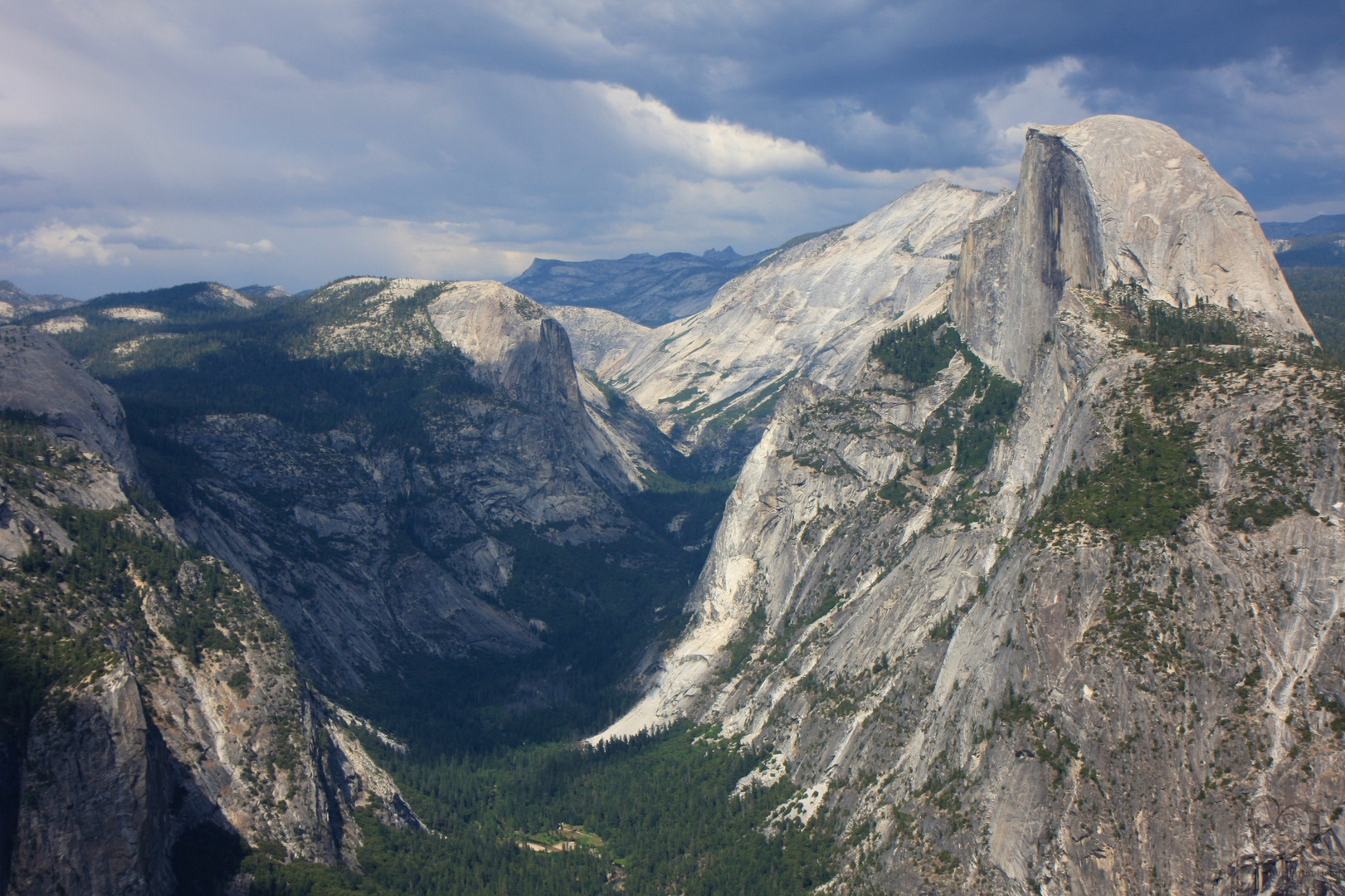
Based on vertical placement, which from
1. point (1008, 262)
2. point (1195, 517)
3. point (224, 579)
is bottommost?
point (224, 579)

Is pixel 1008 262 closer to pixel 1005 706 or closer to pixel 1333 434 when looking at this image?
pixel 1333 434

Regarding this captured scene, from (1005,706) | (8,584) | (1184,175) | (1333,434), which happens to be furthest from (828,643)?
(8,584)

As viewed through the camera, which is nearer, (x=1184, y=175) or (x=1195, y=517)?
(x=1195, y=517)

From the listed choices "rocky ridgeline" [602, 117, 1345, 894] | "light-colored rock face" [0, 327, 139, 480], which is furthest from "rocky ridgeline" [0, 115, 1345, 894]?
"light-colored rock face" [0, 327, 139, 480]

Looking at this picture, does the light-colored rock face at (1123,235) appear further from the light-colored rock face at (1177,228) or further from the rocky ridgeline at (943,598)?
the rocky ridgeline at (943,598)

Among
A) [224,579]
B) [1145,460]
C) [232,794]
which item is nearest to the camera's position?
[1145,460]

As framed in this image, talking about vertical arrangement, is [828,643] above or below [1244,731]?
below

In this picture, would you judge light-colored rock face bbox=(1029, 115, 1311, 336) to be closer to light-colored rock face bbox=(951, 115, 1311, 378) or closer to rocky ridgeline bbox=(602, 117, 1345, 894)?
light-colored rock face bbox=(951, 115, 1311, 378)
